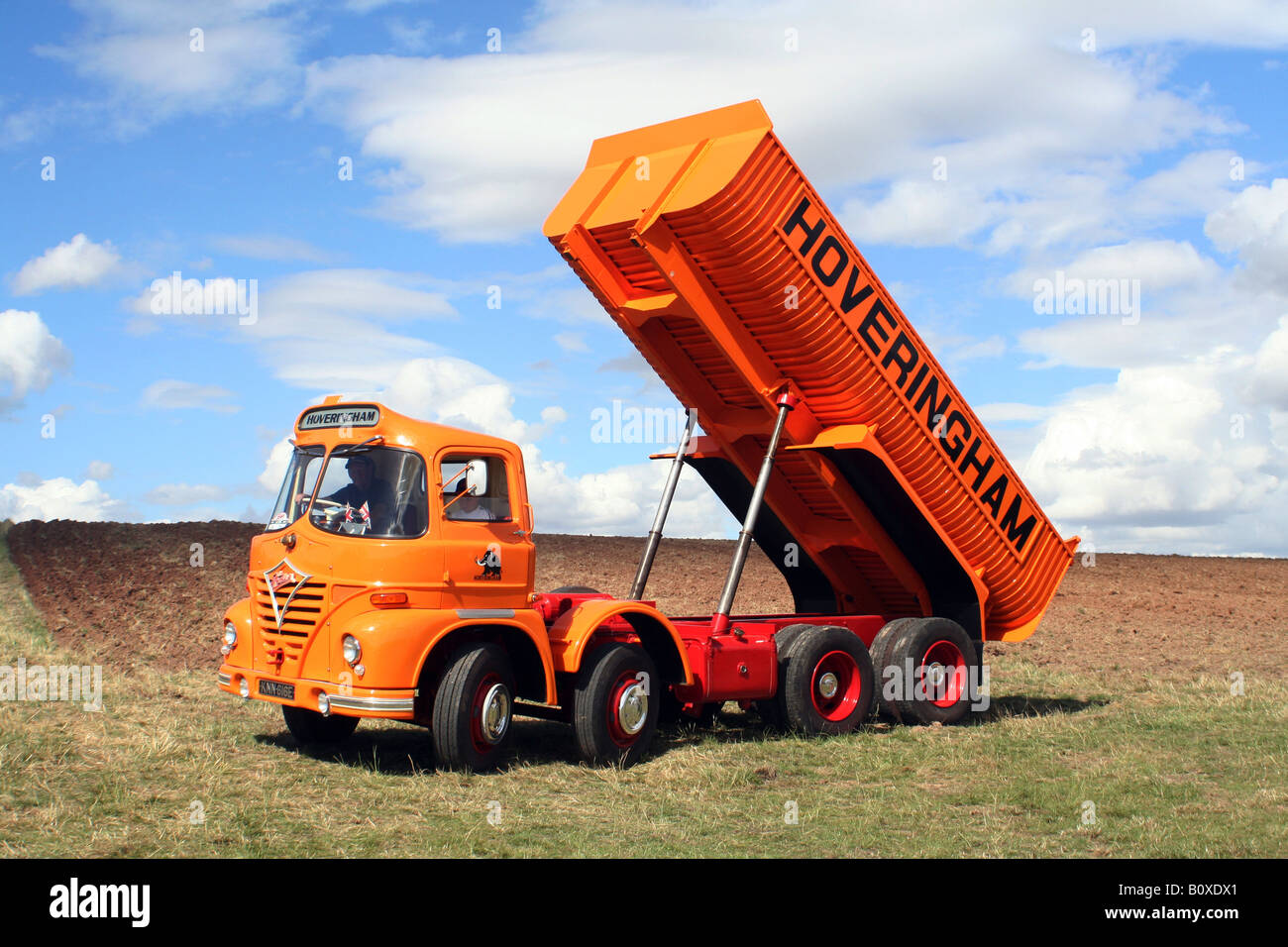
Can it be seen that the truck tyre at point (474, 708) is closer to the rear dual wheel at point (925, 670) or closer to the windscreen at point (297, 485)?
the windscreen at point (297, 485)

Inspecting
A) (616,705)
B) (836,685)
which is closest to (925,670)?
(836,685)

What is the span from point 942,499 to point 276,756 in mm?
6375

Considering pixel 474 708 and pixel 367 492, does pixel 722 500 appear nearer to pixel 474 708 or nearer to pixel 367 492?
pixel 474 708

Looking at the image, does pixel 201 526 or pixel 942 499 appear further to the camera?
pixel 201 526

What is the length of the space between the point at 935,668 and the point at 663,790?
13.5 ft

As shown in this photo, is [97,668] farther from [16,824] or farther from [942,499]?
[942,499]

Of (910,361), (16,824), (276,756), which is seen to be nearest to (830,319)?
(910,361)

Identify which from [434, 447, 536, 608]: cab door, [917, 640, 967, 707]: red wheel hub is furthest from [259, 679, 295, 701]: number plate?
[917, 640, 967, 707]: red wheel hub

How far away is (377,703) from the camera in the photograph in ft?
25.8

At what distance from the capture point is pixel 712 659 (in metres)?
9.73

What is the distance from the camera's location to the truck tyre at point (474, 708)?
816 centimetres

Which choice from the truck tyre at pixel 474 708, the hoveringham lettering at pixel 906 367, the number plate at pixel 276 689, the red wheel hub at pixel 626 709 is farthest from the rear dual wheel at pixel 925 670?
the number plate at pixel 276 689

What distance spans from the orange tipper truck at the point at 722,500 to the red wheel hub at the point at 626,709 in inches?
1.0
